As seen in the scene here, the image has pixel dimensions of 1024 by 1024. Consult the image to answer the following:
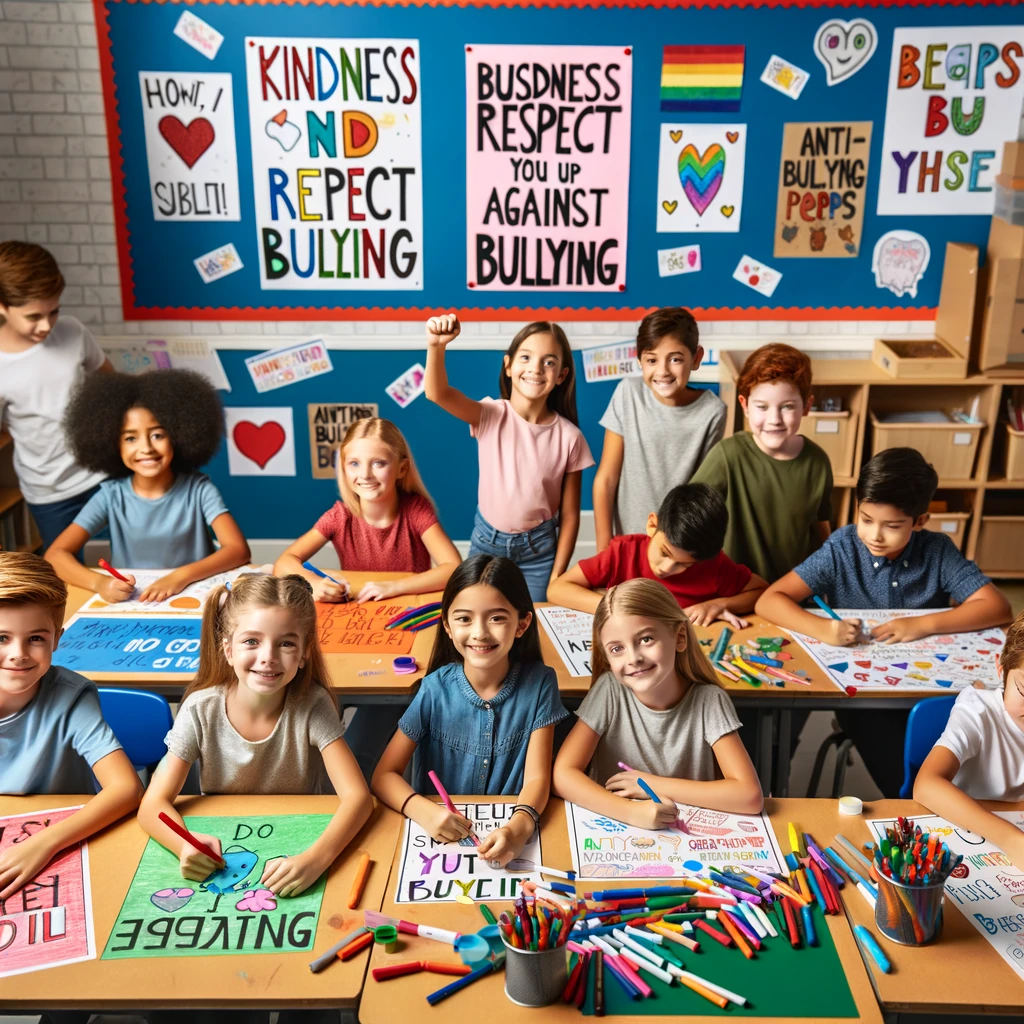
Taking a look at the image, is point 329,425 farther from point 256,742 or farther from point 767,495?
point 256,742

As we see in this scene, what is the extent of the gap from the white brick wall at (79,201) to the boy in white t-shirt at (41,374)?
0.98m

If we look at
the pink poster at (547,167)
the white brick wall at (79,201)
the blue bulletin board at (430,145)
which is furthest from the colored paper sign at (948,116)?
the pink poster at (547,167)

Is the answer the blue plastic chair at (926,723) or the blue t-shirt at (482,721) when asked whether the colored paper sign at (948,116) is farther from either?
the blue t-shirt at (482,721)

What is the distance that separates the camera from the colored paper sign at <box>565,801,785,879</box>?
1.82 meters

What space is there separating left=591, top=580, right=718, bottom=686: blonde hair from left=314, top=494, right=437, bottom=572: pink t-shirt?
1.08 m

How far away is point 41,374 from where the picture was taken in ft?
11.9

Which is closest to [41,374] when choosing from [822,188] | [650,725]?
[650,725]

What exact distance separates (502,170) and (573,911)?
3.53 metres

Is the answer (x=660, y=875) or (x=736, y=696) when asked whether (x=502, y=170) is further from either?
(x=660, y=875)

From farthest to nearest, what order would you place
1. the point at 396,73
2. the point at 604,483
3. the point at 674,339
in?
the point at 396,73
the point at 604,483
the point at 674,339

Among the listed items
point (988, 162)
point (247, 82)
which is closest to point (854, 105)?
point (988, 162)

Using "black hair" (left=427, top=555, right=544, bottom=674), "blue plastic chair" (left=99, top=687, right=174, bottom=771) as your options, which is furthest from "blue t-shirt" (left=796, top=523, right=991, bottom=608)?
"blue plastic chair" (left=99, top=687, right=174, bottom=771)

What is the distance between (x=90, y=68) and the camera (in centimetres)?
438

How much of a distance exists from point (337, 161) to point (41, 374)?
5.27 feet
